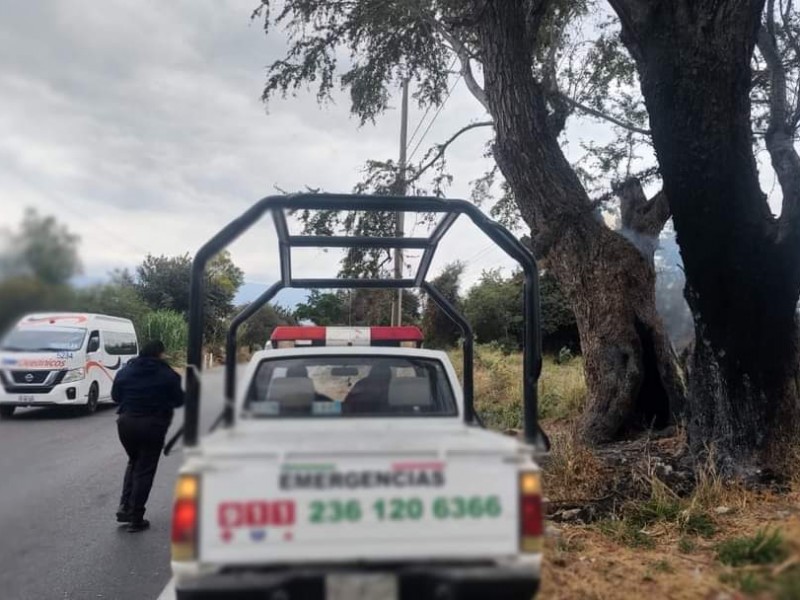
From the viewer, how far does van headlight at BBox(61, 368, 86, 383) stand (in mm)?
12615

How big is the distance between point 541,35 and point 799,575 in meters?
9.40

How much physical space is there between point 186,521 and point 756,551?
331cm

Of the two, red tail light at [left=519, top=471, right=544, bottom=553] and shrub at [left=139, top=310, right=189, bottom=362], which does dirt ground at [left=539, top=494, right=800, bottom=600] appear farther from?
shrub at [left=139, top=310, right=189, bottom=362]

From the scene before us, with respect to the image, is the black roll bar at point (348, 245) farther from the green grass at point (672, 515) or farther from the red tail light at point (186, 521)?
the green grass at point (672, 515)

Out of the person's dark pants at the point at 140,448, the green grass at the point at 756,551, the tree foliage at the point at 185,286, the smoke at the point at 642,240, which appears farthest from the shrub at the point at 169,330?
the smoke at the point at 642,240

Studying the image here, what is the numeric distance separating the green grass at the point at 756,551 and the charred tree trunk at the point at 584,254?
11.9ft

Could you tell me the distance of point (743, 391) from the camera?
6012 mm

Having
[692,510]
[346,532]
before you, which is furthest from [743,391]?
[346,532]

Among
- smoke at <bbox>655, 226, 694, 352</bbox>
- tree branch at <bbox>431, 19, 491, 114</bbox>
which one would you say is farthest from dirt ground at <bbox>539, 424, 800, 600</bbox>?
tree branch at <bbox>431, 19, 491, 114</bbox>

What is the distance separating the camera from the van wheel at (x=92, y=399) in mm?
13641

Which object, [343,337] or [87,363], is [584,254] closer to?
[343,337]

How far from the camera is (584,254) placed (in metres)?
8.23

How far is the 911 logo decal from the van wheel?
12.1m

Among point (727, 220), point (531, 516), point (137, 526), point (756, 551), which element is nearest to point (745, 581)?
point (756, 551)
